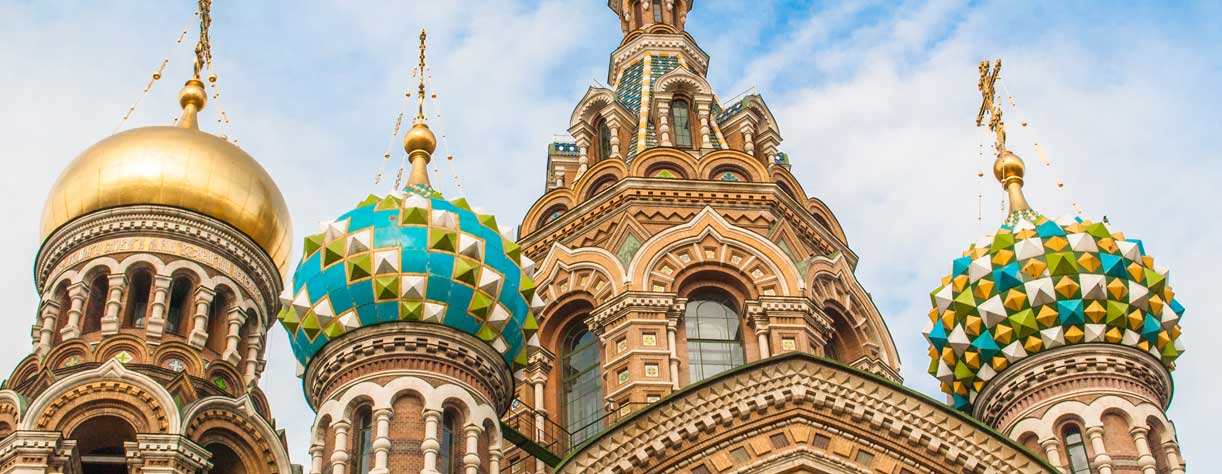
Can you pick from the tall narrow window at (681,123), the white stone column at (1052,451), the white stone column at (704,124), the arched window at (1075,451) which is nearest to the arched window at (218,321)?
the tall narrow window at (681,123)

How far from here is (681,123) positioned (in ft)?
70.1

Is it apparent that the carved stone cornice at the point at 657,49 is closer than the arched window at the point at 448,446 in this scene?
No

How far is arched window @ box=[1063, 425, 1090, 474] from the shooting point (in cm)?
1616

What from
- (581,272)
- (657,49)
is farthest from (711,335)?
(657,49)

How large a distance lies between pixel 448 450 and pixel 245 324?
698cm

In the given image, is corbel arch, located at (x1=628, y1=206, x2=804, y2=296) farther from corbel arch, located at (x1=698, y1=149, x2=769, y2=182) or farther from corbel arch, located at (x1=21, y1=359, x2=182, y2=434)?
corbel arch, located at (x1=21, y1=359, x2=182, y2=434)

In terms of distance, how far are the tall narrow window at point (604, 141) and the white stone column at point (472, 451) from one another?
682 centimetres

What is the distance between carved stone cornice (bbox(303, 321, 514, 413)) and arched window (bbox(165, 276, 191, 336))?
18.8 ft

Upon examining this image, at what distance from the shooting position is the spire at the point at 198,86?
2261 centimetres

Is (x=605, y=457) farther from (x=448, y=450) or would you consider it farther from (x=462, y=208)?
(x=462, y=208)

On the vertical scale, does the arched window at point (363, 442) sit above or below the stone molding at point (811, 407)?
above

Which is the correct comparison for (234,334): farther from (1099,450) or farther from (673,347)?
(1099,450)

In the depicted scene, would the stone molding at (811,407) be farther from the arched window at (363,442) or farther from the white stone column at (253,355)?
the white stone column at (253,355)

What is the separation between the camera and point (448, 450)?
1459 centimetres
